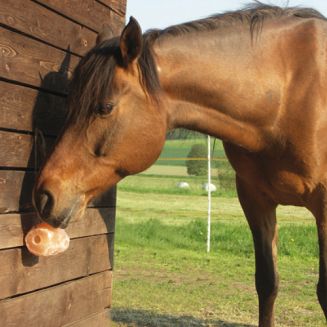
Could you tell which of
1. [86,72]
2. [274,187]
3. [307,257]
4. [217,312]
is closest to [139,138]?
[86,72]

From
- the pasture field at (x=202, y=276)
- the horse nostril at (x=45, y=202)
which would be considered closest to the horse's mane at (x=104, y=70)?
the horse nostril at (x=45, y=202)

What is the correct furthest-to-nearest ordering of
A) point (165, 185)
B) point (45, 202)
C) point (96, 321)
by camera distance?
point (165, 185) < point (96, 321) < point (45, 202)

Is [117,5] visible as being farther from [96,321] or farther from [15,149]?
[96,321]

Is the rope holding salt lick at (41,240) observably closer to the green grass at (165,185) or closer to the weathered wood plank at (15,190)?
the weathered wood plank at (15,190)

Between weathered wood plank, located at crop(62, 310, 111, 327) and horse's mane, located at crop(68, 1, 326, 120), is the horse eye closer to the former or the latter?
horse's mane, located at crop(68, 1, 326, 120)

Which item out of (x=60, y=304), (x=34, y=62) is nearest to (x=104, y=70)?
(x=34, y=62)

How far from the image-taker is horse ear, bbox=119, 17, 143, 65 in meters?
2.42

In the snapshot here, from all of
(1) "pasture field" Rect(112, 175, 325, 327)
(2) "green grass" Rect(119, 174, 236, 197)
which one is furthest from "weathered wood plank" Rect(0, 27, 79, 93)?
(2) "green grass" Rect(119, 174, 236, 197)

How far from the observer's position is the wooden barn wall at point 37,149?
245cm

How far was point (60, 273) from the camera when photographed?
9.61 ft

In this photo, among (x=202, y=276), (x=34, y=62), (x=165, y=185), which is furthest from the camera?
(x=165, y=185)

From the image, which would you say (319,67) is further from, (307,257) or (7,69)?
(307,257)

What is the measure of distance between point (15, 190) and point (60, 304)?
0.79m

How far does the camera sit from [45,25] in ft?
8.81
